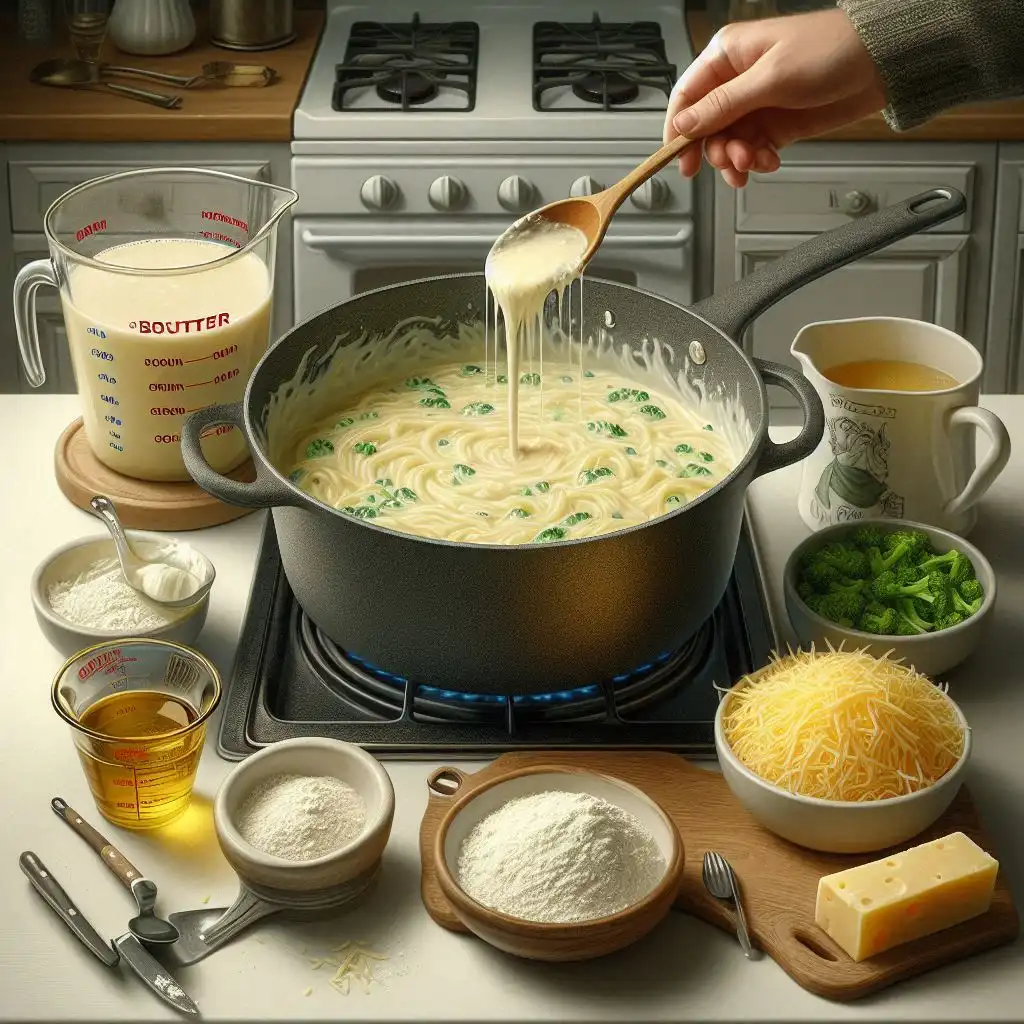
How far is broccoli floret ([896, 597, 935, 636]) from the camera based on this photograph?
1545 mm

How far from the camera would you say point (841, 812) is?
1274 mm

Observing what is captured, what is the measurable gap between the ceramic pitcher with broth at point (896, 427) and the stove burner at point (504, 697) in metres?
0.31

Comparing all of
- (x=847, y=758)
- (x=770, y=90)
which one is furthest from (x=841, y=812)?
(x=770, y=90)

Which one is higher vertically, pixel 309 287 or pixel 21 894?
pixel 21 894

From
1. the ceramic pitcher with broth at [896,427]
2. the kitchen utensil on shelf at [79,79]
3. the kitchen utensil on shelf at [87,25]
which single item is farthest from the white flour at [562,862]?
the kitchen utensil on shelf at [87,25]

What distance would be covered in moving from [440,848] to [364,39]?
8.71 ft

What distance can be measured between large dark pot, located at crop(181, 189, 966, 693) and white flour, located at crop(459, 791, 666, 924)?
0.62 ft

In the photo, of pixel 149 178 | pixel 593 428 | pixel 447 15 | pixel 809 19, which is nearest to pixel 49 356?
pixel 447 15

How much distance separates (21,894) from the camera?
1305 mm

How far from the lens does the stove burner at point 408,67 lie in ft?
10.5

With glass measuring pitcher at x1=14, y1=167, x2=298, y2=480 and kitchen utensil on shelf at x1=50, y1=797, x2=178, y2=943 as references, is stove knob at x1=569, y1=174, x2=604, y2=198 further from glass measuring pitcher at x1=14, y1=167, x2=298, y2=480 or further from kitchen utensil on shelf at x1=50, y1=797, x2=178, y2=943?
kitchen utensil on shelf at x1=50, y1=797, x2=178, y2=943

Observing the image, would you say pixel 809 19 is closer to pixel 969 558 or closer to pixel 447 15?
pixel 969 558

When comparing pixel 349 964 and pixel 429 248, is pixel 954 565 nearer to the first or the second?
pixel 349 964

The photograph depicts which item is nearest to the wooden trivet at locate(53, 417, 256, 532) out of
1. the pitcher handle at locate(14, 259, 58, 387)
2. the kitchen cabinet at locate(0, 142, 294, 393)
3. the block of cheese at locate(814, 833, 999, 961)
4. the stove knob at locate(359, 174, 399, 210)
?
the pitcher handle at locate(14, 259, 58, 387)
